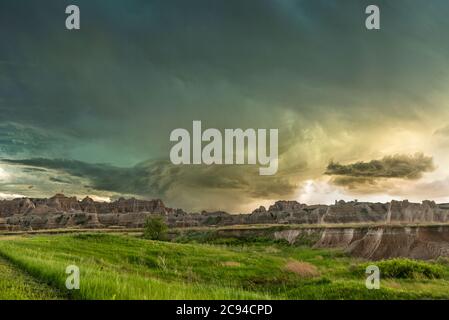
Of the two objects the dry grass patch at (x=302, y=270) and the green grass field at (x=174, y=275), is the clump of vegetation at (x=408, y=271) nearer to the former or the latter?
the green grass field at (x=174, y=275)

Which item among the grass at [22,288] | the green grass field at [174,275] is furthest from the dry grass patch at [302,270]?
the grass at [22,288]

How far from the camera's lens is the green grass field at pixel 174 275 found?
1470 cm

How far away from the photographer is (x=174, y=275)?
32000 millimetres

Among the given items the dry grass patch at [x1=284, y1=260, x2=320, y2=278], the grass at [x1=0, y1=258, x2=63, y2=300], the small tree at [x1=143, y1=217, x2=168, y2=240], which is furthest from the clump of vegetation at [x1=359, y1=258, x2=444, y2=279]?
the small tree at [x1=143, y1=217, x2=168, y2=240]

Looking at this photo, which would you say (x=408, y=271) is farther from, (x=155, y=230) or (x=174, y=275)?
(x=155, y=230)

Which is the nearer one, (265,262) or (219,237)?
(265,262)

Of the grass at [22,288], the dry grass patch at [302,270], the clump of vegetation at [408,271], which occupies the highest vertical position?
the grass at [22,288]

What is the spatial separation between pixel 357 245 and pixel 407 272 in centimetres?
3804

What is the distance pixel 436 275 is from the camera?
32562mm

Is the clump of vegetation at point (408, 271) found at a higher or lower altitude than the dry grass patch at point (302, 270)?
higher

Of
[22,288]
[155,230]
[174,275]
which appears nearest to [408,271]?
[174,275]

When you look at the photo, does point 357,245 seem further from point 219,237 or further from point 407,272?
point 219,237
